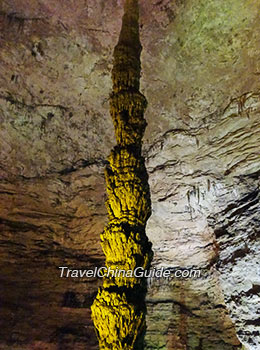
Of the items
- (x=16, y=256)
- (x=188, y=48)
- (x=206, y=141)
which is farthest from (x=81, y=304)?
(x=188, y=48)

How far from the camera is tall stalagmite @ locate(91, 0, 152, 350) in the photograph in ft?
6.95

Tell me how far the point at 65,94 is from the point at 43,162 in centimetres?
167

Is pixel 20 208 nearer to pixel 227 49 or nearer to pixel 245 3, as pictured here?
pixel 227 49

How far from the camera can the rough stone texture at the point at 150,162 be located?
17.6 ft

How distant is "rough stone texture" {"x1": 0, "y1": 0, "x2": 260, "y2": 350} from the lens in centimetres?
535

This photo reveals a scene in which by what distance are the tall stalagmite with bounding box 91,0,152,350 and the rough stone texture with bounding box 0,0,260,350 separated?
2527 mm

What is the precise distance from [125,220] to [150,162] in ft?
13.7

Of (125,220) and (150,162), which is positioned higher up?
(150,162)

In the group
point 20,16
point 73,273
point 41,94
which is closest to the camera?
point 20,16

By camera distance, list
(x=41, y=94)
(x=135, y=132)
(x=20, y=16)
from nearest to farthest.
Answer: (x=135, y=132), (x=20, y=16), (x=41, y=94)

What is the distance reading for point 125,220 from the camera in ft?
8.23

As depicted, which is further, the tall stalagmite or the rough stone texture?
the rough stone texture

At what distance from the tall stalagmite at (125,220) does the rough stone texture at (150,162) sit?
2.53 metres

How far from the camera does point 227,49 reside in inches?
222
